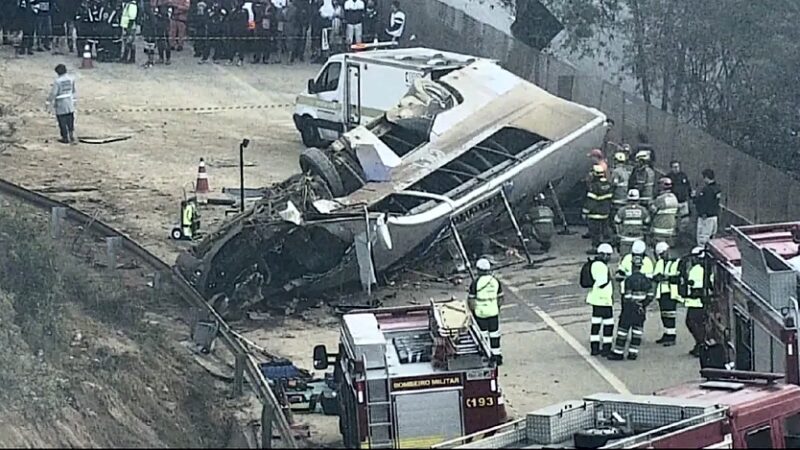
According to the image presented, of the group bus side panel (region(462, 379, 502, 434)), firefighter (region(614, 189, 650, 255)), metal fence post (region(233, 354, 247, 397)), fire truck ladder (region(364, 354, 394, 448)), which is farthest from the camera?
firefighter (region(614, 189, 650, 255))

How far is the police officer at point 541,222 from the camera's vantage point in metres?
22.8

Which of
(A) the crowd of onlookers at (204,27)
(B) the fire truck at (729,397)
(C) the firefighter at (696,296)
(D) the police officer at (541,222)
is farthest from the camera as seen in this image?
(A) the crowd of onlookers at (204,27)

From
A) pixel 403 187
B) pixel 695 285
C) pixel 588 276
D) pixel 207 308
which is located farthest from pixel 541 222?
pixel 207 308

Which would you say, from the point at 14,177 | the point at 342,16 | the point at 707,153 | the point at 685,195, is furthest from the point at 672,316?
the point at 342,16

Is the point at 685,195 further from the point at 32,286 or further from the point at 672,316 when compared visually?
the point at 32,286

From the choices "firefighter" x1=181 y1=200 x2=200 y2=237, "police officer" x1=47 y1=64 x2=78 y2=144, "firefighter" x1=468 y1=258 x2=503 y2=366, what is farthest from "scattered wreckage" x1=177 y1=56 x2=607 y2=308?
"police officer" x1=47 y1=64 x2=78 y2=144

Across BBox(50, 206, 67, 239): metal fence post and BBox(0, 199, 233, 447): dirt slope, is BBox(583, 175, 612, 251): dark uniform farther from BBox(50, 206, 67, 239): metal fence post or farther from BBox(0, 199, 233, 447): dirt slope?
BBox(50, 206, 67, 239): metal fence post

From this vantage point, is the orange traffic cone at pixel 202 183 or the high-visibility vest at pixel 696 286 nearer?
the high-visibility vest at pixel 696 286

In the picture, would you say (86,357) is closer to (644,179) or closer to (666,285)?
(666,285)

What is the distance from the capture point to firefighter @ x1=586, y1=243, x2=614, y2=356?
18.0m

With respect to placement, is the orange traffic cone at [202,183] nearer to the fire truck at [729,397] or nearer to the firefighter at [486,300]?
the firefighter at [486,300]

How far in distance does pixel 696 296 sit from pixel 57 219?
25.7 ft

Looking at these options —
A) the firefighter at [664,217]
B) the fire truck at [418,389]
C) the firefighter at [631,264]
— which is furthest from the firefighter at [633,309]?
the fire truck at [418,389]

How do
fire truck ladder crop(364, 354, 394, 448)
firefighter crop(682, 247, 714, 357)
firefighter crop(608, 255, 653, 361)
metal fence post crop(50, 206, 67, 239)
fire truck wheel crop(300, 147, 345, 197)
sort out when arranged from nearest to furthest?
1. fire truck ladder crop(364, 354, 394, 448)
2. firefighter crop(682, 247, 714, 357)
3. firefighter crop(608, 255, 653, 361)
4. metal fence post crop(50, 206, 67, 239)
5. fire truck wheel crop(300, 147, 345, 197)
